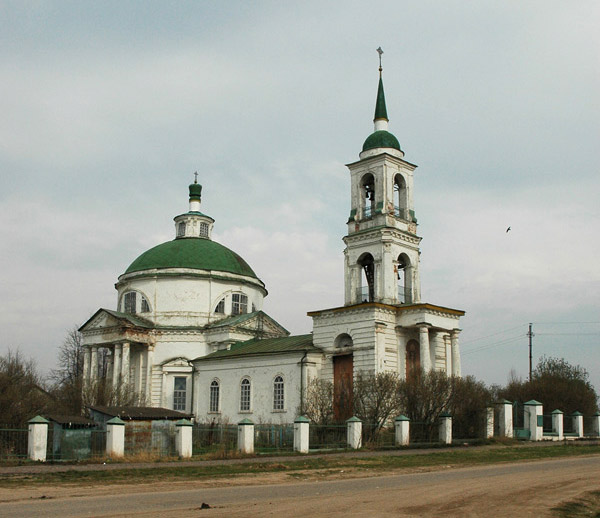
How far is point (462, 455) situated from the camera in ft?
79.3

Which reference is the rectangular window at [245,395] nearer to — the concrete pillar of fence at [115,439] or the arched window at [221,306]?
the arched window at [221,306]

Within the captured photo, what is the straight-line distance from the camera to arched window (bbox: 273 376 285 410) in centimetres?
3719

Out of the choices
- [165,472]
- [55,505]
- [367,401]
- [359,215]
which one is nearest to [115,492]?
[55,505]

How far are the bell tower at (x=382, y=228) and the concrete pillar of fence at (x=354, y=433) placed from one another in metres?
9.25

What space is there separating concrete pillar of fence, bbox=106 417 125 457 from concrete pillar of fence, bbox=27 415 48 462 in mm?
1962

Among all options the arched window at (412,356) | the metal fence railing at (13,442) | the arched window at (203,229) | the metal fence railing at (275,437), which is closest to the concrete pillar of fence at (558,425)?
the arched window at (412,356)

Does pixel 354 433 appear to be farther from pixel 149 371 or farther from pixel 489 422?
pixel 149 371

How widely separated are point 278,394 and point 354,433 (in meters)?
10.4

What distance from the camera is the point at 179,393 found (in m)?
45.7

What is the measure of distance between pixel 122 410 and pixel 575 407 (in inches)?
1223

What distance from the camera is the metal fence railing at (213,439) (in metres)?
25.1

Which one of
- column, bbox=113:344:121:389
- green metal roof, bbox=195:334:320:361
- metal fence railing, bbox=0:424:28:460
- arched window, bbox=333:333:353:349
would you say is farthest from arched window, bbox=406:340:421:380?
metal fence railing, bbox=0:424:28:460

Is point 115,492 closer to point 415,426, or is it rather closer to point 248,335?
point 415,426

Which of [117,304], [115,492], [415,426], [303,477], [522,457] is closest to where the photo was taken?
[115,492]
